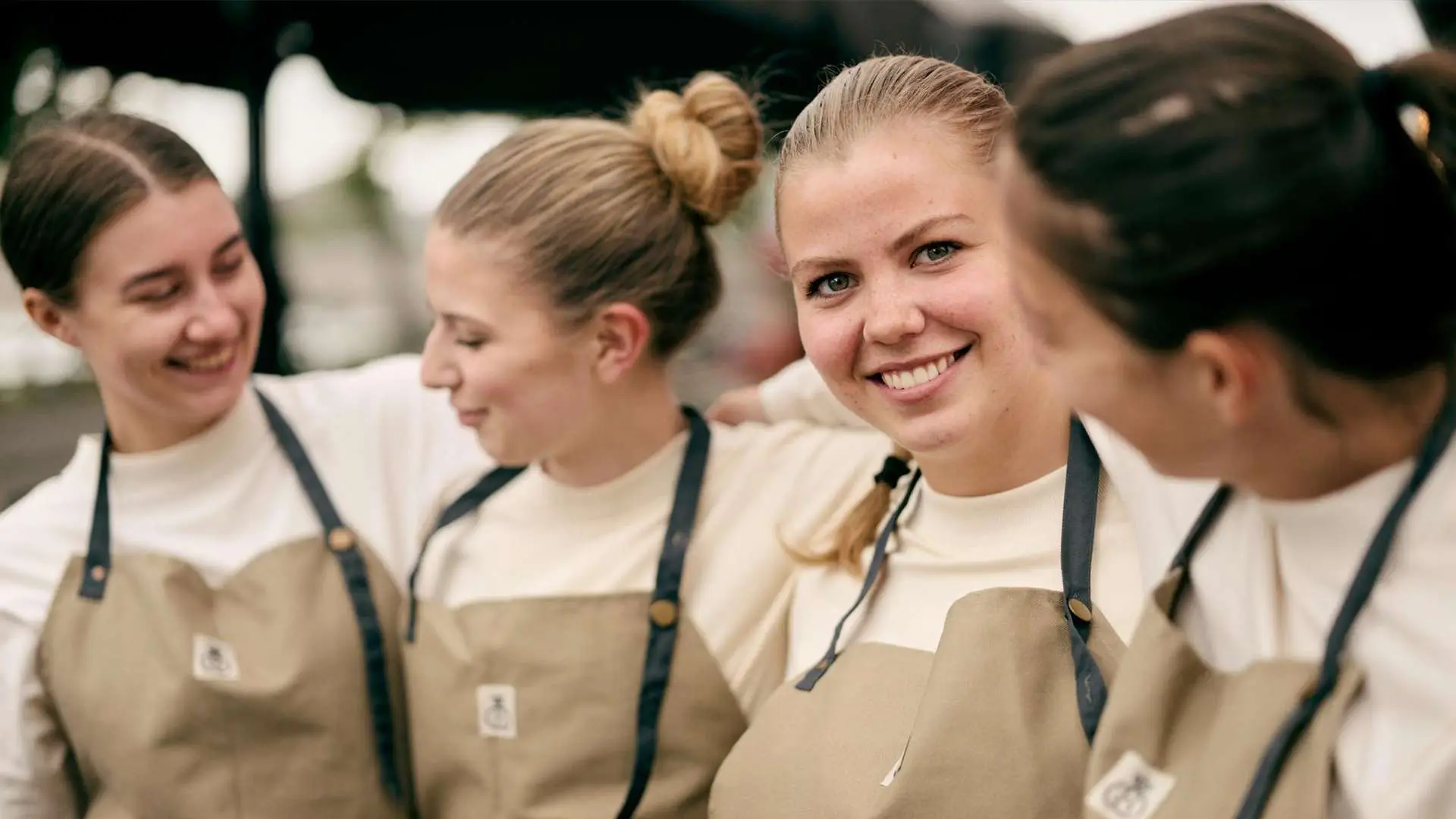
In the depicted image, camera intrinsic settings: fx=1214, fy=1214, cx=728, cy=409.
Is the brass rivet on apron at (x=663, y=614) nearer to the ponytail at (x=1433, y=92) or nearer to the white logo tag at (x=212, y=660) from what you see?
the white logo tag at (x=212, y=660)

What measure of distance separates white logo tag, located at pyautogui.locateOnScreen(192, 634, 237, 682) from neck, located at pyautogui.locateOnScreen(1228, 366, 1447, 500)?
1370mm

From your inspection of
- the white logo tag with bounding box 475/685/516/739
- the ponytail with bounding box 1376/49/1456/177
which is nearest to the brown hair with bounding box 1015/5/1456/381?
the ponytail with bounding box 1376/49/1456/177

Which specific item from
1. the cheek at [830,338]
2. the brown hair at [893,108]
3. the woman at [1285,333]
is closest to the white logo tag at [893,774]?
the woman at [1285,333]

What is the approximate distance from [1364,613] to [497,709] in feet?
3.63

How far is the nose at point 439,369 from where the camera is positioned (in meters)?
1.66

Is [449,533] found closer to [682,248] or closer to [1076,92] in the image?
[682,248]

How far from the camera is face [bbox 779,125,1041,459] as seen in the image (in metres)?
1.26

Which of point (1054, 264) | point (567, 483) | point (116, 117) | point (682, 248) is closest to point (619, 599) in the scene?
point (567, 483)

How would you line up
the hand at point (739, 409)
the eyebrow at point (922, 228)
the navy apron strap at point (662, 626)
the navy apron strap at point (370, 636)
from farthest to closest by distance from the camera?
the hand at point (739, 409)
the navy apron strap at point (370, 636)
the navy apron strap at point (662, 626)
the eyebrow at point (922, 228)

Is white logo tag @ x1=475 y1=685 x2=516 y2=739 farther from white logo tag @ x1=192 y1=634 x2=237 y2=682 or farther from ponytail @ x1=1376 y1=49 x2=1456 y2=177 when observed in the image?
ponytail @ x1=1376 y1=49 x2=1456 y2=177

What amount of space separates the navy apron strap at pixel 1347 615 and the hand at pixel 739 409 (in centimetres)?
108

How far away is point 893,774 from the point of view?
1209 mm

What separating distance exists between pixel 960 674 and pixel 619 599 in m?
0.58

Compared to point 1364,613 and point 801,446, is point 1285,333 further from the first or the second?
point 801,446
